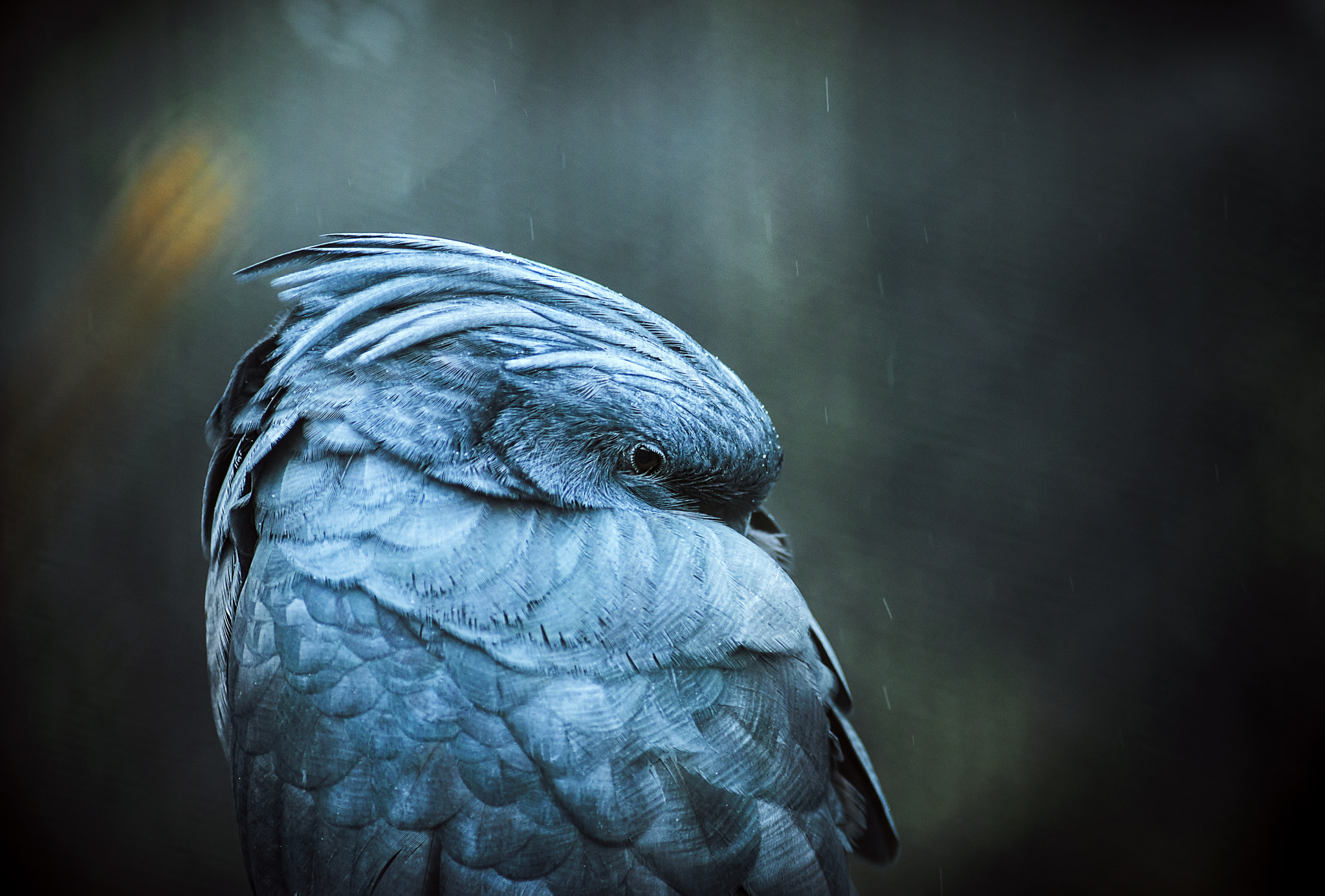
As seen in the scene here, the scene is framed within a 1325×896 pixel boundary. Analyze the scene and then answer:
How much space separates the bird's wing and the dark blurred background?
0.60m

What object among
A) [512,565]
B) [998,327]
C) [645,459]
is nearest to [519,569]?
[512,565]

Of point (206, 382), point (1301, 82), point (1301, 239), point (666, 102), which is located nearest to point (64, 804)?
point (206, 382)

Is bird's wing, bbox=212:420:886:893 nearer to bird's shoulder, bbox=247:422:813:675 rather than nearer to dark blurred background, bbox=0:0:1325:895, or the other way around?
bird's shoulder, bbox=247:422:813:675

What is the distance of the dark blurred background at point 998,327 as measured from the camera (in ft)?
3.55

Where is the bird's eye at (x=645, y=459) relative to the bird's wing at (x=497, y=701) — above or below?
above

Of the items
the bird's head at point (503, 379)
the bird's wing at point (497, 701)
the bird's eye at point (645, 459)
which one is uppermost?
the bird's head at point (503, 379)

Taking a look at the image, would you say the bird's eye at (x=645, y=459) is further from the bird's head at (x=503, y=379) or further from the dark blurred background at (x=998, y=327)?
the dark blurred background at (x=998, y=327)

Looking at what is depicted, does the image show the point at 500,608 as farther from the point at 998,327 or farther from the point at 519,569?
the point at 998,327

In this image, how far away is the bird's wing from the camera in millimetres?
490

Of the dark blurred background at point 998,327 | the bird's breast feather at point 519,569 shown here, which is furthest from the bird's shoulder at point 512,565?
the dark blurred background at point 998,327

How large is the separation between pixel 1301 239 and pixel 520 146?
4.08ft

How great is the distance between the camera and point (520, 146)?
1.07m

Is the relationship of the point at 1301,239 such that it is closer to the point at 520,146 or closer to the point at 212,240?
the point at 520,146

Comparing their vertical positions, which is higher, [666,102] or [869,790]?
[666,102]
